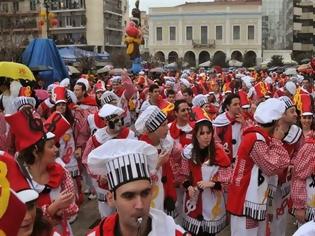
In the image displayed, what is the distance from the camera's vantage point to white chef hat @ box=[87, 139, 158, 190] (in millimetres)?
2760

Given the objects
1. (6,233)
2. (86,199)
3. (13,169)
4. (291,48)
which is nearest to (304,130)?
(86,199)

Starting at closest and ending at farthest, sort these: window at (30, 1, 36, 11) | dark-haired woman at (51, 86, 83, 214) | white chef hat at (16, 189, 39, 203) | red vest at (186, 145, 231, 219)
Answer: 1. white chef hat at (16, 189, 39, 203)
2. red vest at (186, 145, 231, 219)
3. dark-haired woman at (51, 86, 83, 214)
4. window at (30, 1, 36, 11)

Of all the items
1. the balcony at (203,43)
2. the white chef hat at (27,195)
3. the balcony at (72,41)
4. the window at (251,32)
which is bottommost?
the white chef hat at (27,195)

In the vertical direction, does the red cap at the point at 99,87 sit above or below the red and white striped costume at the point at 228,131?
above

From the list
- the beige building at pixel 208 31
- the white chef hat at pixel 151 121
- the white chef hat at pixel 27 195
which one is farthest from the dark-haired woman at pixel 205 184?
the beige building at pixel 208 31

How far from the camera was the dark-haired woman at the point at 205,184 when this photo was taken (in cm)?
520

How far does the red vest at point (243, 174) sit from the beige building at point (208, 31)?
239 ft

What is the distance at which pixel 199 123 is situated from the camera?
17.9 ft

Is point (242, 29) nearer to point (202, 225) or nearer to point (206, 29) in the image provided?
point (206, 29)

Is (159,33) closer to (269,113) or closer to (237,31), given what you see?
(237,31)

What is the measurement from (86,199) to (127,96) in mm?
3547

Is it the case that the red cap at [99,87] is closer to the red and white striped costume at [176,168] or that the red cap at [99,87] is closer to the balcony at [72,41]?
the red and white striped costume at [176,168]

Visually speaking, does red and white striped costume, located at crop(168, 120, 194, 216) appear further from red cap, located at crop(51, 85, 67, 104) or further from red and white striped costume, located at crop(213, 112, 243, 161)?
red cap, located at crop(51, 85, 67, 104)

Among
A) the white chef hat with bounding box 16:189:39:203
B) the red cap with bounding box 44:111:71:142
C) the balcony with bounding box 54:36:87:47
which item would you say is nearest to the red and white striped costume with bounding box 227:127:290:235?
the red cap with bounding box 44:111:71:142
